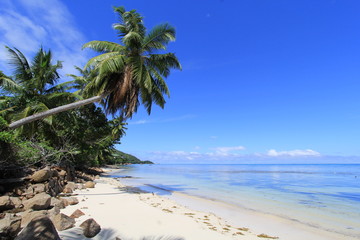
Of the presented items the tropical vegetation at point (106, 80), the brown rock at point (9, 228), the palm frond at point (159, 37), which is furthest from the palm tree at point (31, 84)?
the brown rock at point (9, 228)

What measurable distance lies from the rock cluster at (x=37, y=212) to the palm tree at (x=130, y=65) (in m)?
4.01

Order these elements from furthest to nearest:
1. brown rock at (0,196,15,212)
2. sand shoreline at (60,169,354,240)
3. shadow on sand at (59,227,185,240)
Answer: brown rock at (0,196,15,212) < sand shoreline at (60,169,354,240) < shadow on sand at (59,227,185,240)

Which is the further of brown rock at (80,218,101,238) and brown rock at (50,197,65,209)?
brown rock at (50,197,65,209)

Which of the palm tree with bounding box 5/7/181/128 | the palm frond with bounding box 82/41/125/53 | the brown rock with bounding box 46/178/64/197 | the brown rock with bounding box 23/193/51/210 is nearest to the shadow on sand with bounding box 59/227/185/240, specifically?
the brown rock with bounding box 23/193/51/210

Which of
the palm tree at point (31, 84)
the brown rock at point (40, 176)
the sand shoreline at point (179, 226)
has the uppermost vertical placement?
the palm tree at point (31, 84)

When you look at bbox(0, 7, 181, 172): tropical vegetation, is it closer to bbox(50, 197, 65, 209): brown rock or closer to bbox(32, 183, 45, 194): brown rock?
bbox(32, 183, 45, 194): brown rock

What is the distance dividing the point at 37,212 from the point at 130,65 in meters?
7.44

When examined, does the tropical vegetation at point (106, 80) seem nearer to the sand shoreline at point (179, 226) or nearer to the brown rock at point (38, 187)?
the brown rock at point (38, 187)

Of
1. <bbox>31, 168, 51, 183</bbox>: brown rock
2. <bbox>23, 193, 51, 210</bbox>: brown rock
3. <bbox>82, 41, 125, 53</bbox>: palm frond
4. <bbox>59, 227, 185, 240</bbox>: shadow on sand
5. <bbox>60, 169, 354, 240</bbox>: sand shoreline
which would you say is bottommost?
<bbox>60, 169, 354, 240</bbox>: sand shoreline

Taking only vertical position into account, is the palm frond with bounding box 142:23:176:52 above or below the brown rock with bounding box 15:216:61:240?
above

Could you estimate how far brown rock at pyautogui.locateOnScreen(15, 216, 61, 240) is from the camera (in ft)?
11.8

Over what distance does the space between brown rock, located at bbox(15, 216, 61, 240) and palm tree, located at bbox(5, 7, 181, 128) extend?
6767 millimetres

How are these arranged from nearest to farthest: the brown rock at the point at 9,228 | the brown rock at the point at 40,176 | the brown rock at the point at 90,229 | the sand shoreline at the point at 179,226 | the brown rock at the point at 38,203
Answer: the brown rock at the point at 9,228 < the brown rock at the point at 90,229 < the sand shoreline at the point at 179,226 < the brown rock at the point at 38,203 < the brown rock at the point at 40,176

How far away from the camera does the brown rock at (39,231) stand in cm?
360
